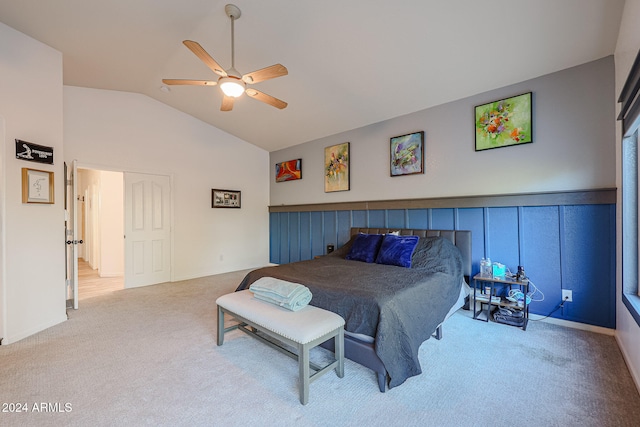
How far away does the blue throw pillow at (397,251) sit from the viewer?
324cm

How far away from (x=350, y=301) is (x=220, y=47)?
3274 millimetres

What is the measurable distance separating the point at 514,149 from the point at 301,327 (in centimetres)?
320

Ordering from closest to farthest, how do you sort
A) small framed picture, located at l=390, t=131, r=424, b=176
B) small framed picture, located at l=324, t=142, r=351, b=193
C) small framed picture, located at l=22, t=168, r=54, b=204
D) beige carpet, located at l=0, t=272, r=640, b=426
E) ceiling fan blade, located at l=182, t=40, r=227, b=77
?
beige carpet, located at l=0, t=272, r=640, b=426 < ceiling fan blade, located at l=182, t=40, r=227, b=77 < small framed picture, located at l=22, t=168, r=54, b=204 < small framed picture, located at l=390, t=131, r=424, b=176 < small framed picture, located at l=324, t=142, r=351, b=193

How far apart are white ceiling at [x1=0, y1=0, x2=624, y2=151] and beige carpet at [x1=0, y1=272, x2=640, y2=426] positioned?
2847mm

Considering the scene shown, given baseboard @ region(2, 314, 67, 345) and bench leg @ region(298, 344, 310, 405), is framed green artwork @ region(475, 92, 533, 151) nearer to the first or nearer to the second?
bench leg @ region(298, 344, 310, 405)

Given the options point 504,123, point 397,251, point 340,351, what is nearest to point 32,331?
point 340,351

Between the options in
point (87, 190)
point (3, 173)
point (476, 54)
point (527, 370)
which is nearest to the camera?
point (527, 370)

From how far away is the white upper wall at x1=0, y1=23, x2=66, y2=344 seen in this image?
8.79 feet

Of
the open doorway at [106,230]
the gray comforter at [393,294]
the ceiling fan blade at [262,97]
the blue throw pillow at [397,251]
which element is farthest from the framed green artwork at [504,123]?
the open doorway at [106,230]

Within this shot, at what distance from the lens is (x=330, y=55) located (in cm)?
312

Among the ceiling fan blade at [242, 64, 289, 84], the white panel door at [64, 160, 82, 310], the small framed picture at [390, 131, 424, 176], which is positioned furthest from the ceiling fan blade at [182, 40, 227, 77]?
the white panel door at [64, 160, 82, 310]

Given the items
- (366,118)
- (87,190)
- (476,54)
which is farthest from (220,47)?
(87,190)

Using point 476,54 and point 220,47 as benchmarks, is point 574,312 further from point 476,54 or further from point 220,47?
point 220,47

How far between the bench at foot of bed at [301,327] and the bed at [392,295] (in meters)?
0.14
